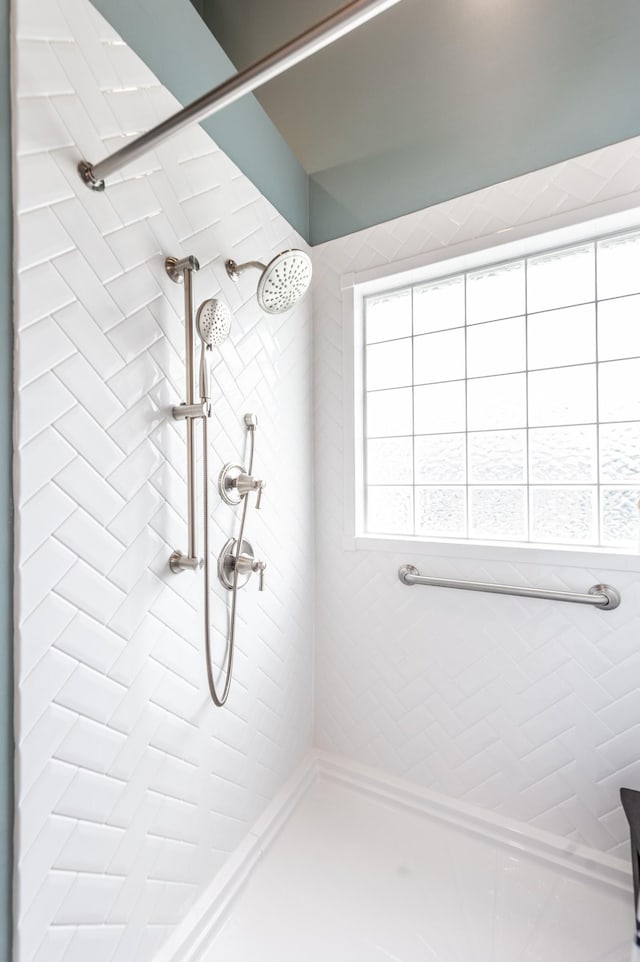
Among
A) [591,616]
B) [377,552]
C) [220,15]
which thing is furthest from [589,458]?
[220,15]

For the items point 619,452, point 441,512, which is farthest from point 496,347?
point 441,512

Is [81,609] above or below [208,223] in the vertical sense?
below

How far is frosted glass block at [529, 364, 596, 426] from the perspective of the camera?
140cm

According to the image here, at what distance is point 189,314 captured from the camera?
103cm

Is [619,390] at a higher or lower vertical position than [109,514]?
higher

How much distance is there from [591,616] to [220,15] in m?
2.95

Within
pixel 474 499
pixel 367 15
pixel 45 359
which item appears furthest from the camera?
pixel 474 499

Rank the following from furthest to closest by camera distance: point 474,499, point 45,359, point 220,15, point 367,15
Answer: point 220,15 < point 474,499 < point 45,359 < point 367,15

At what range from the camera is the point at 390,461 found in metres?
1.76

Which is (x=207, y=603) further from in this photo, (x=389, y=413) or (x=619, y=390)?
(x=619, y=390)

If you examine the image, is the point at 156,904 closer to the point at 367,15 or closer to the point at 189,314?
the point at 189,314

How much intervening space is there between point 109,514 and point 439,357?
134cm

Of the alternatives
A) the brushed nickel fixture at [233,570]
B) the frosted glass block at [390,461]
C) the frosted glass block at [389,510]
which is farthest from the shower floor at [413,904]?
the frosted glass block at [390,461]

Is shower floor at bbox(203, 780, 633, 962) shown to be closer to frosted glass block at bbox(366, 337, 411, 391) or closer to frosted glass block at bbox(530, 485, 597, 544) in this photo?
frosted glass block at bbox(530, 485, 597, 544)
